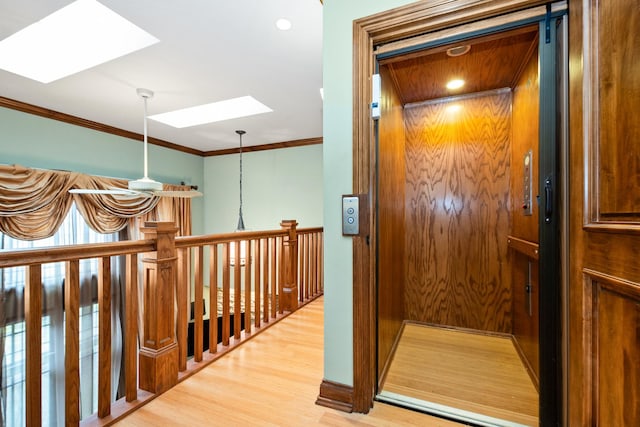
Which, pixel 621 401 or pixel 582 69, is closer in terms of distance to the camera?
pixel 621 401

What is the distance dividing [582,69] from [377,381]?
1.53 m

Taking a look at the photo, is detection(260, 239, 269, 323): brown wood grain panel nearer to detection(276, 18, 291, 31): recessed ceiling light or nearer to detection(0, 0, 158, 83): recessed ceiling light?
detection(276, 18, 291, 31): recessed ceiling light

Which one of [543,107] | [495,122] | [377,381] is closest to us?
[543,107]

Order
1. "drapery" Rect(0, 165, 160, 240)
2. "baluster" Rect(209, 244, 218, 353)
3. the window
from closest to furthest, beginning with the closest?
"baluster" Rect(209, 244, 218, 353), "drapery" Rect(0, 165, 160, 240), the window

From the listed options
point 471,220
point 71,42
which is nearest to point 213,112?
point 71,42

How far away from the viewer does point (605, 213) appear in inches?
32.4

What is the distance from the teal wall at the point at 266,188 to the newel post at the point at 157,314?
333 centimetres

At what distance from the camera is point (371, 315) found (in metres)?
1.32

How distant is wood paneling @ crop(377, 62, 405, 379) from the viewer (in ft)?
5.03

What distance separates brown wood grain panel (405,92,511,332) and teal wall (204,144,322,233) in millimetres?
2460

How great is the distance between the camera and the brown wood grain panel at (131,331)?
1.39m

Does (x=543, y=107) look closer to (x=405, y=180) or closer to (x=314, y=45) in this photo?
(x=405, y=180)

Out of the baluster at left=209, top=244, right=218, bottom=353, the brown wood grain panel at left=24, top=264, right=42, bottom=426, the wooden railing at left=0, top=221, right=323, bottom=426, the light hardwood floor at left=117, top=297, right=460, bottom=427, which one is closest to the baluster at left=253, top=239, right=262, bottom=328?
the wooden railing at left=0, top=221, right=323, bottom=426

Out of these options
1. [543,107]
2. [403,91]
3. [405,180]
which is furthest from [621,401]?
[403,91]
